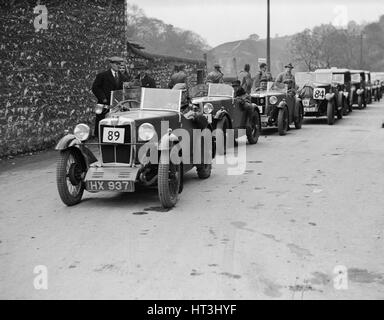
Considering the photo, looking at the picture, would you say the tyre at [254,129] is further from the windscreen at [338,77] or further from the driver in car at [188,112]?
the windscreen at [338,77]

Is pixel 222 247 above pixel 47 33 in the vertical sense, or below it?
below

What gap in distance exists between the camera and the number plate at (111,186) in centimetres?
680

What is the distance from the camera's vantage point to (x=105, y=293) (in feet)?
13.6

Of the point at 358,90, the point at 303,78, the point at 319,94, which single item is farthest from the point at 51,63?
the point at 358,90

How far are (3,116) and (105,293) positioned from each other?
7596mm

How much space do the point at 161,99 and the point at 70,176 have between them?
173 cm

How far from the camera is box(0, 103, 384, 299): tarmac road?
4.30 metres

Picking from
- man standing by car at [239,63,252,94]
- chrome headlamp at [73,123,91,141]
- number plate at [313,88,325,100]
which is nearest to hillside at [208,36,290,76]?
number plate at [313,88,325,100]

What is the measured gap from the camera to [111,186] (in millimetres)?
6867

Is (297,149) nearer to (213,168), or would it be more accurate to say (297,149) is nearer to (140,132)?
(213,168)

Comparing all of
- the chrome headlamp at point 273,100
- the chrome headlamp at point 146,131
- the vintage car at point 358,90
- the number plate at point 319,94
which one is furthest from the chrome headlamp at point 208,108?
the vintage car at point 358,90

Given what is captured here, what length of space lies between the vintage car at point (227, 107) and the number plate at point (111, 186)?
4552mm

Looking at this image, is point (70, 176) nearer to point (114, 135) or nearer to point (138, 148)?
point (114, 135)
